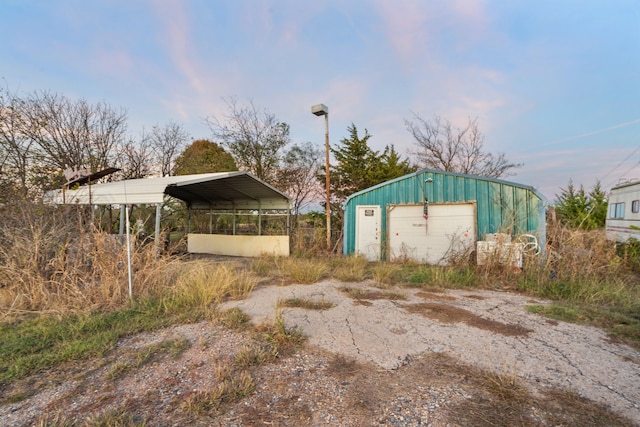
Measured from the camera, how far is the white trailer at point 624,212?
34.1 feet

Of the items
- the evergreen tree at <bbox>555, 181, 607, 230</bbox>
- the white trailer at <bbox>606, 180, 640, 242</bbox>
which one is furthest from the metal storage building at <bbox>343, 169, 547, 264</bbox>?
the evergreen tree at <bbox>555, 181, 607, 230</bbox>

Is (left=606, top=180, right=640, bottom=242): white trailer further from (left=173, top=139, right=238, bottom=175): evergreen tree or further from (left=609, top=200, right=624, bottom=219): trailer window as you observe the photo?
(left=173, top=139, right=238, bottom=175): evergreen tree

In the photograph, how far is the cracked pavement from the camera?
105 inches

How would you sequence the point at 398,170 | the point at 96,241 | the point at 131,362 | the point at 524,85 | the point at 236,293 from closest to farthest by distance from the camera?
the point at 131,362, the point at 96,241, the point at 236,293, the point at 524,85, the point at 398,170

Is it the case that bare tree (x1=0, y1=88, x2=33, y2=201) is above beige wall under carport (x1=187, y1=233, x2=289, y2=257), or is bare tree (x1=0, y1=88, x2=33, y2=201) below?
above

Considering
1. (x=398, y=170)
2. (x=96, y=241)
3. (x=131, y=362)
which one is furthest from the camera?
(x=398, y=170)

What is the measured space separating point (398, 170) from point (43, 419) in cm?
1543

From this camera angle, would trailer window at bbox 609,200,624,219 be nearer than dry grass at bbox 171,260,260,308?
No

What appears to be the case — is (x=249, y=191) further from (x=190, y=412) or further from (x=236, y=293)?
(x=190, y=412)

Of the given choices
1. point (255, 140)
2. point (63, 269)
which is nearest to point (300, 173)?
point (255, 140)

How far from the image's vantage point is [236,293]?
551 cm

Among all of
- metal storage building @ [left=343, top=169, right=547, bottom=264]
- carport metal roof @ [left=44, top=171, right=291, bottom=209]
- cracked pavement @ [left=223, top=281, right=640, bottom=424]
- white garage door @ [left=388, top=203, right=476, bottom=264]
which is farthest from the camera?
white garage door @ [left=388, top=203, right=476, bottom=264]

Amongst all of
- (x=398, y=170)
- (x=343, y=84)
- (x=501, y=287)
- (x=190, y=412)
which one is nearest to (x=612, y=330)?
(x=501, y=287)

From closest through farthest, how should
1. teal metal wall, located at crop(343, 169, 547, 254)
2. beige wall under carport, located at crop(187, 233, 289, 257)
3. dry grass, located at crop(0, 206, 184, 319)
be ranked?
dry grass, located at crop(0, 206, 184, 319) → teal metal wall, located at crop(343, 169, 547, 254) → beige wall under carport, located at crop(187, 233, 289, 257)
